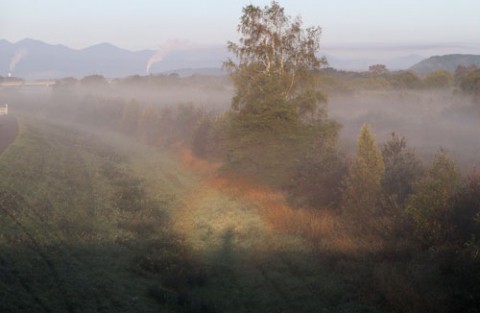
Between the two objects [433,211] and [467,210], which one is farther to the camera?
[467,210]

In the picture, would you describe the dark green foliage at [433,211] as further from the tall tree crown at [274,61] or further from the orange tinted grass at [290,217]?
the tall tree crown at [274,61]

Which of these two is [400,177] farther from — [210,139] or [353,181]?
[210,139]

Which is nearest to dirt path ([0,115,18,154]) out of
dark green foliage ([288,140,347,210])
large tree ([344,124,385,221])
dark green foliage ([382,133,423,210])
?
dark green foliage ([288,140,347,210])

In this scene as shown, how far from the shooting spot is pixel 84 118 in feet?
245

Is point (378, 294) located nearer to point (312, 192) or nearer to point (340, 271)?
point (340, 271)

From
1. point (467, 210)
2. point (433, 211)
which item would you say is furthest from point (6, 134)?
point (467, 210)

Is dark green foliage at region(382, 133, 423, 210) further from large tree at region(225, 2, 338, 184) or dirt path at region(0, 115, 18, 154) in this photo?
dirt path at region(0, 115, 18, 154)

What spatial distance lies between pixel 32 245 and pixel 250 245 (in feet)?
28.9

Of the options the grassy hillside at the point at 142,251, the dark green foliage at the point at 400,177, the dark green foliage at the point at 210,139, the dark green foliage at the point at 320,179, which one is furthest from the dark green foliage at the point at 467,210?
the dark green foliage at the point at 210,139

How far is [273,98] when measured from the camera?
27703mm

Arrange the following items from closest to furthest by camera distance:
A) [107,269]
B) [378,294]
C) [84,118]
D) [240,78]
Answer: [378,294]
[107,269]
[240,78]
[84,118]

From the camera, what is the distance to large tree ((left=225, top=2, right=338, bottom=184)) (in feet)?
91.4

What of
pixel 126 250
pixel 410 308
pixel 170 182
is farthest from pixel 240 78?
pixel 410 308

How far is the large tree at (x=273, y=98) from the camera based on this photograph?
91.4 ft
